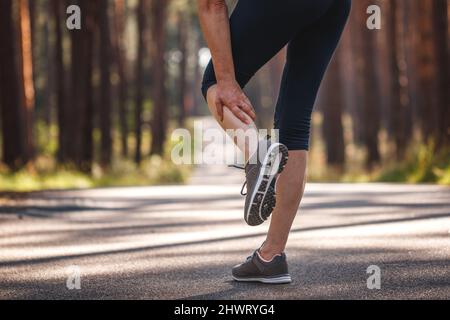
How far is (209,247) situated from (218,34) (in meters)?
2.41

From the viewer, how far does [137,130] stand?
34.8m

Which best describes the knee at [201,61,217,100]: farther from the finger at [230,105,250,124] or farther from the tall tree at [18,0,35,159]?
the tall tree at [18,0,35,159]

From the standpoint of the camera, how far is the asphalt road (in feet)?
15.3

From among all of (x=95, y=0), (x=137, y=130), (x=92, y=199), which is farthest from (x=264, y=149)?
(x=137, y=130)

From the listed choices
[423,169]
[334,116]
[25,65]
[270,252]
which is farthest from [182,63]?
[270,252]

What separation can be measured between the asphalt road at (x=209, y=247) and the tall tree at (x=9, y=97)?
8.54 meters

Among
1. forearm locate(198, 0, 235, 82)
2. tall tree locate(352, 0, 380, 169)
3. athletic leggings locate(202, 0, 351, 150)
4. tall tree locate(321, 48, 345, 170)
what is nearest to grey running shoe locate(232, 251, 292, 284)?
athletic leggings locate(202, 0, 351, 150)

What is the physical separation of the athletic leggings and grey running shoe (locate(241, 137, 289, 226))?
31cm

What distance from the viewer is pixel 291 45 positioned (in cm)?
475

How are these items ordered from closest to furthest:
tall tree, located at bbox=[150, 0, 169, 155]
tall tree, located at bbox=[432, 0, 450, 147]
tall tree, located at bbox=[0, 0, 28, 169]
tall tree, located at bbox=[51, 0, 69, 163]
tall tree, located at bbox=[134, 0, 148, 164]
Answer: tall tree, located at bbox=[432, 0, 450, 147], tall tree, located at bbox=[0, 0, 28, 169], tall tree, located at bbox=[51, 0, 69, 163], tall tree, located at bbox=[134, 0, 148, 164], tall tree, located at bbox=[150, 0, 169, 155]

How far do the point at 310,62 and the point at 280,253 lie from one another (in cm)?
98

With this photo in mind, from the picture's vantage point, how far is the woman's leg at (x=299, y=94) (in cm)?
471
